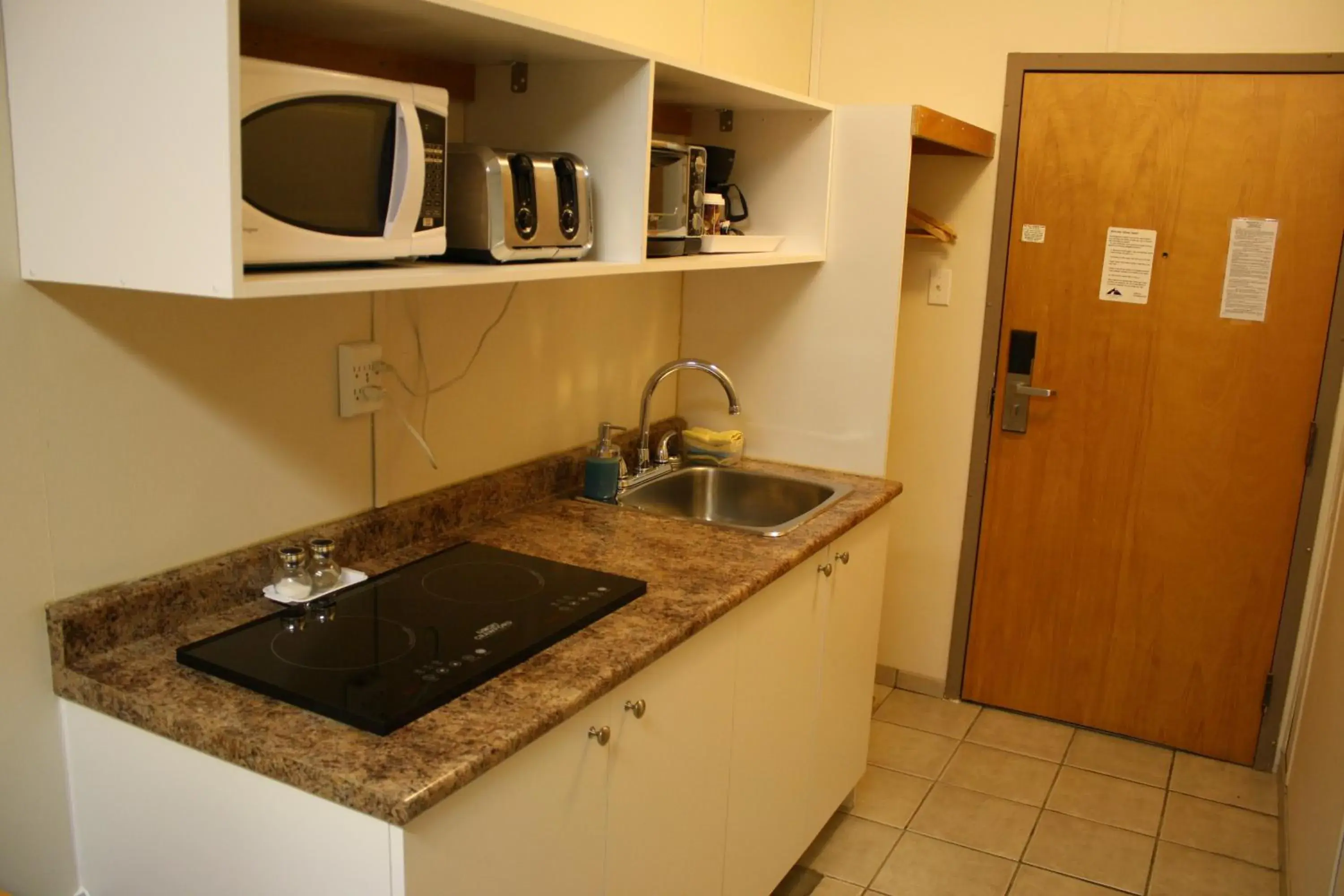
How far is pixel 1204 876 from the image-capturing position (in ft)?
8.77

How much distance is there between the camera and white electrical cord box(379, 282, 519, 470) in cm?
196

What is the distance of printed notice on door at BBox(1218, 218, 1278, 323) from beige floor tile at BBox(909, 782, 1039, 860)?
1.49 metres

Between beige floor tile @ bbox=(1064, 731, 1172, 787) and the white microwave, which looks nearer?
the white microwave

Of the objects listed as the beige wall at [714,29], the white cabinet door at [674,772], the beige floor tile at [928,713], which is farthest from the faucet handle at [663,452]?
the beige floor tile at [928,713]

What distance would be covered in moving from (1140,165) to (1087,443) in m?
0.81

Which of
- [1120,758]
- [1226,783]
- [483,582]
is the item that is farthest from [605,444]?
[1226,783]

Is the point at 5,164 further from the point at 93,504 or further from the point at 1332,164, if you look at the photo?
the point at 1332,164

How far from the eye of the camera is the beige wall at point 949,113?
9.62ft

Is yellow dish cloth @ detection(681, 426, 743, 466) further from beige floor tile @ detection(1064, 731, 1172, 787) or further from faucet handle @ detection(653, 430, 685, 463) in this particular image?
beige floor tile @ detection(1064, 731, 1172, 787)

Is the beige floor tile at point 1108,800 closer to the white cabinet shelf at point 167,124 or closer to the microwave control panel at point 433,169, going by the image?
the white cabinet shelf at point 167,124

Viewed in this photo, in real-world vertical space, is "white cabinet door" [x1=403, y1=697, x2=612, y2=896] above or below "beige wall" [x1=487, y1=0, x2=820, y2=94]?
below

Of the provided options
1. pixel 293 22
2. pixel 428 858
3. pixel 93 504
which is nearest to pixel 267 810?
pixel 428 858

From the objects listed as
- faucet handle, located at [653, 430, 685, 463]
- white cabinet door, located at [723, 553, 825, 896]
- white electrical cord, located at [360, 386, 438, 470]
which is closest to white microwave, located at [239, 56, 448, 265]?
white electrical cord, located at [360, 386, 438, 470]

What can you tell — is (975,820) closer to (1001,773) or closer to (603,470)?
(1001,773)
